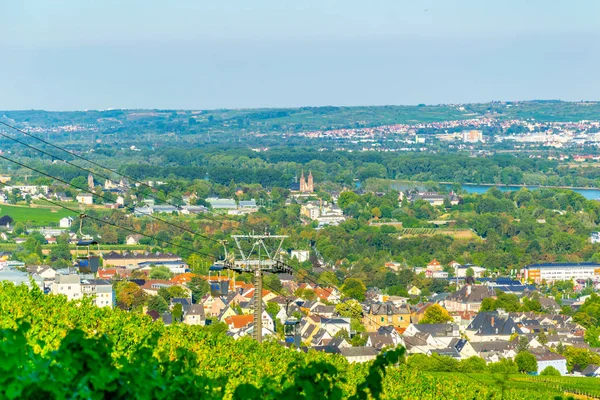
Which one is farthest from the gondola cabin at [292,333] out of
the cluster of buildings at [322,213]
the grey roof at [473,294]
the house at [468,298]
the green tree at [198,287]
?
the cluster of buildings at [322,213]

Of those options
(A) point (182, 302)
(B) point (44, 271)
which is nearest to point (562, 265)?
(A) point (182, 302)

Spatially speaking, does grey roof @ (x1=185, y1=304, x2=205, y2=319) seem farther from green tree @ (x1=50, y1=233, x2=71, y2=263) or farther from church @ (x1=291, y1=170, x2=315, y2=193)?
church @ (x1=291, y1=170, x2=315, y2=193)

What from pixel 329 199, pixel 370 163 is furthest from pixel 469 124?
pixel 329 199

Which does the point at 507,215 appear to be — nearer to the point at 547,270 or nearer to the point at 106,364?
the point at 547,270

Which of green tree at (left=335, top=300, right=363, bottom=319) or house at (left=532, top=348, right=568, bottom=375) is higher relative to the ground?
house at (left=532, top=348, right=568, bottom=375)

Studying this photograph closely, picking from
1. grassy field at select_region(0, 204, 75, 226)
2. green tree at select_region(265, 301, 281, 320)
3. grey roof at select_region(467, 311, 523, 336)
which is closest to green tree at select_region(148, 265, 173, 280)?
green tree at select_region(265, 301, 281, 320)
